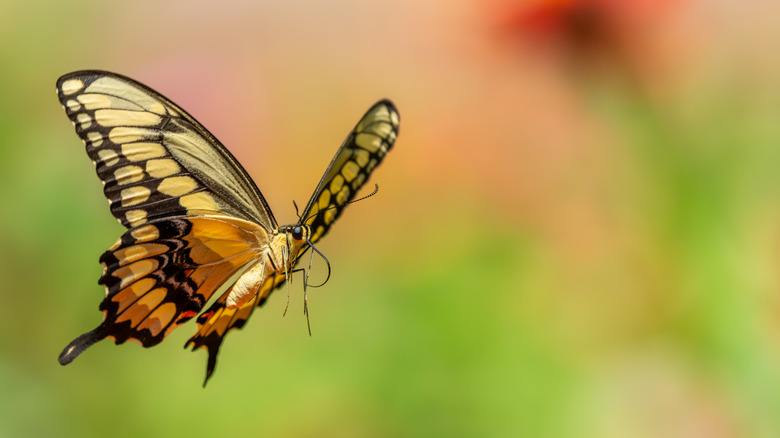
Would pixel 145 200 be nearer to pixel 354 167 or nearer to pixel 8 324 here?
pixel 354 167

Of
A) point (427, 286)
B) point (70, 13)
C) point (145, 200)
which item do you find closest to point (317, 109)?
point (427, 286)

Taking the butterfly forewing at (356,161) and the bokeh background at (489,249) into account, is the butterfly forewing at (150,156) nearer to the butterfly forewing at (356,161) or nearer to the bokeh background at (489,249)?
the butterfly forewing at (356,161)

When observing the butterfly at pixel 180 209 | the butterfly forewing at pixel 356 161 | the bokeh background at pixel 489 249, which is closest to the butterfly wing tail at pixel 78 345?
the butterfly at pixel 180 209

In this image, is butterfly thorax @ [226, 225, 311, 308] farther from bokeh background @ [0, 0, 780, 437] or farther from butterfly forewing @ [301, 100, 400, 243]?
bokeh background @ [0, 0, 780, 437]

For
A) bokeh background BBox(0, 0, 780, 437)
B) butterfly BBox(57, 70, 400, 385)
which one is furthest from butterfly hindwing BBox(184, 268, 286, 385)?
bokeh background BBox(0, 0, 780, 437)

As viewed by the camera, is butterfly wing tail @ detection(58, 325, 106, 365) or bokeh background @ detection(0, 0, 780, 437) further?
bokeh background @ detection(0, 0, 780, 437)

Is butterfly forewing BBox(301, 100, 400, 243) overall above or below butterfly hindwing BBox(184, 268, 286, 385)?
above

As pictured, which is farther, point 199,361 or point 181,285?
point 199,361
